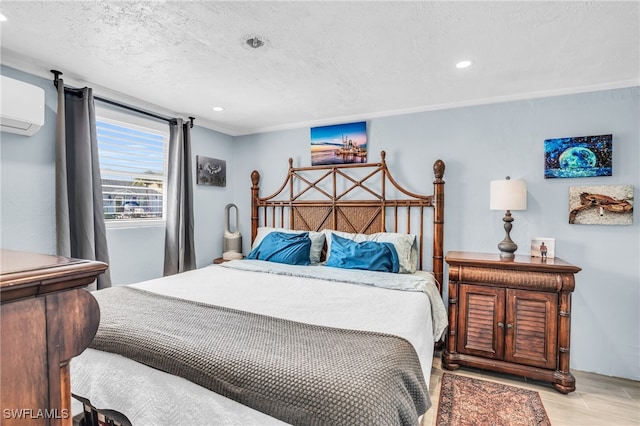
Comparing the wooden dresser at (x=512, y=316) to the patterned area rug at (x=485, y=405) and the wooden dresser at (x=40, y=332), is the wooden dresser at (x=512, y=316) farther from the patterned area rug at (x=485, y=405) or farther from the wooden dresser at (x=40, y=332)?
the wooden dresser at (x=40, y=332)

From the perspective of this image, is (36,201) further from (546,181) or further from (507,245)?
(546,181)

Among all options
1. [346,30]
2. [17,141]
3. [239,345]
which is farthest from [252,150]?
[239,345]

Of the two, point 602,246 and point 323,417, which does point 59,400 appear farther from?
point 602,246

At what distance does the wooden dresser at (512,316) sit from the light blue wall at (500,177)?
383mm

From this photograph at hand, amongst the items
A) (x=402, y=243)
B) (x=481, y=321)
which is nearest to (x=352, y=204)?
(x=402, y=243)

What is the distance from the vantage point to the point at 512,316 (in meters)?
2.47

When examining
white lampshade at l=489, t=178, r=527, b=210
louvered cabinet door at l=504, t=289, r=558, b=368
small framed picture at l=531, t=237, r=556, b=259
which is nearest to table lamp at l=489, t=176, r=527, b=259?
white lampshade at l=489, t=178, r=527, b=210

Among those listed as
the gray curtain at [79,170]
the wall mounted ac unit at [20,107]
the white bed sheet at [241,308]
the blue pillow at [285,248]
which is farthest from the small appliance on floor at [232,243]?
the wall mounted ac unit at [20,107]

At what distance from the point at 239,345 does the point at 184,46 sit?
1.79 m

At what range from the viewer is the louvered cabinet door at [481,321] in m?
2.50

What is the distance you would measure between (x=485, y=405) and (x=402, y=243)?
1.34 metres

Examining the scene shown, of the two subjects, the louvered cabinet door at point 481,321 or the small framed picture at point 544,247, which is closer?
the louvered cabinet door at point 481,321

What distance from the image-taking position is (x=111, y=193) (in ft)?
9.66

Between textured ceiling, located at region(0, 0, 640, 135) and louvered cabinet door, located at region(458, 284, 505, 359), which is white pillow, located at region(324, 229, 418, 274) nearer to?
louvered cabinet door, located at region(458, 284, 505, 359)
